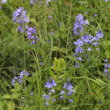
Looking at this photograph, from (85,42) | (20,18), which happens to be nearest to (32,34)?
(20,18)

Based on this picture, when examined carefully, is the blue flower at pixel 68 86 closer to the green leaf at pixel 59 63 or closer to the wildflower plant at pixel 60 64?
the wildflower plant at pixel 60 64

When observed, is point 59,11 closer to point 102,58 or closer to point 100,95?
point 102,58

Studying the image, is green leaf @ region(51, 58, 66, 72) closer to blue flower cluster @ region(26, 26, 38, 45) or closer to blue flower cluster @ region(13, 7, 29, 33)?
blue flower cluster @ region(26, 26, 38, 45)

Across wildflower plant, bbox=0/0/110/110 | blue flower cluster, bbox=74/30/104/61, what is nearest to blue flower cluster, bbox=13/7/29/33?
wildflower plant, bbox=0/0/110/110

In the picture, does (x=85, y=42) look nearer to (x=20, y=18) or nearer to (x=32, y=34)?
(x=32, y=34)

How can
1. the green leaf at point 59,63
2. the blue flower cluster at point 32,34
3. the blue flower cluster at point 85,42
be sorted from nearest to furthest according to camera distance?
the green leaf at point 59,63, the blue flower cluster at point 85,42, the blue flower cluster at point 32,34

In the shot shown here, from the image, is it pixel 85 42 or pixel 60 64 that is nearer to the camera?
pixel 60 64

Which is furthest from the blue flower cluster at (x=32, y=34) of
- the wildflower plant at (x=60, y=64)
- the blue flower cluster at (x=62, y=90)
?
the blue flower cluster at (x=62, y=90)

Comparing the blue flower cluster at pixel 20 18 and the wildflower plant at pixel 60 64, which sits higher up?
the blue flower cluster at pixel 20 18

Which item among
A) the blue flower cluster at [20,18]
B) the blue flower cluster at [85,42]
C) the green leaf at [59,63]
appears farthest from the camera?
the blue flower cluster at [20,18]

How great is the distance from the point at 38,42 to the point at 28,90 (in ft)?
1.83

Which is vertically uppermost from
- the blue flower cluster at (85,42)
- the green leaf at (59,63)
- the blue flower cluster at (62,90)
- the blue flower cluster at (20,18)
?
the blue flower cluster at (20,18)

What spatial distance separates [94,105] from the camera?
201 centimetres

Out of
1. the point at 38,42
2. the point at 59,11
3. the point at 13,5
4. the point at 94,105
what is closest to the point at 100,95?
the point at 94,105
